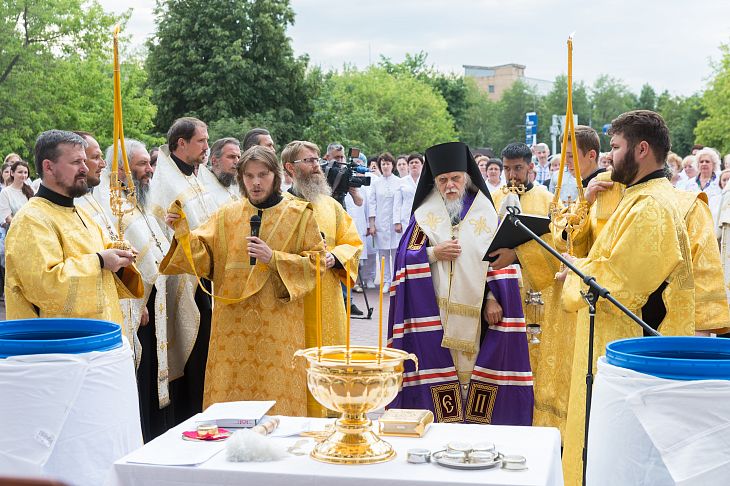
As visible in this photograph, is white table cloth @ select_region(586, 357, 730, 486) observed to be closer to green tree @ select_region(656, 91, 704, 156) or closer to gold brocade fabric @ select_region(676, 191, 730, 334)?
gold brocade fabric @ select_region(676, 191, 730, 334)

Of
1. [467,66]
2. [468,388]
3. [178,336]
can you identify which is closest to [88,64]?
[178,336]

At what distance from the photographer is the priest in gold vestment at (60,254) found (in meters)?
4.54

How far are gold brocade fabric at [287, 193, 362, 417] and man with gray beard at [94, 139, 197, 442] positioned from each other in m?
0.99

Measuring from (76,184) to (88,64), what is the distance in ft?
65.9

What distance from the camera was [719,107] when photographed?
3769 centimetres

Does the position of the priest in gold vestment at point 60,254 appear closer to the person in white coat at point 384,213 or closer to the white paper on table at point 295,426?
the white paper on table at point 295,426

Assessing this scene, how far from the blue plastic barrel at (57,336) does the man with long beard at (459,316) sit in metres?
2.25

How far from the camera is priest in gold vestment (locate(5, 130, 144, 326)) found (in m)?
4.54

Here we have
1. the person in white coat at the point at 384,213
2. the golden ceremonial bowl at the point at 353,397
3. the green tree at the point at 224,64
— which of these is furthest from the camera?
the green tree at the point at 224,64

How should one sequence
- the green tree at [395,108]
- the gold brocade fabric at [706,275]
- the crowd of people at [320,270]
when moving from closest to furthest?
1. the crowd of people at [320,270]
2. the gold brocade fabric at [706,275]
3. the green tree at [395,108]

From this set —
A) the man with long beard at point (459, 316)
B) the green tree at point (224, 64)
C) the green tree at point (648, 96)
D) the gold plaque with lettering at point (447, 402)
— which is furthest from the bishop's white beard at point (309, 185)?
the green tree at point (648, 96)

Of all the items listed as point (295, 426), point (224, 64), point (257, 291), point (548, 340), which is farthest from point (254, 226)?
point (224, 64)

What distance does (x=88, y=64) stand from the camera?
23.7m

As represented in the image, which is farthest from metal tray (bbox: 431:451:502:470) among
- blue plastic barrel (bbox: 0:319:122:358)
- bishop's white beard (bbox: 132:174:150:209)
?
bishop's white beard (bbox: 132:174:150:209)
